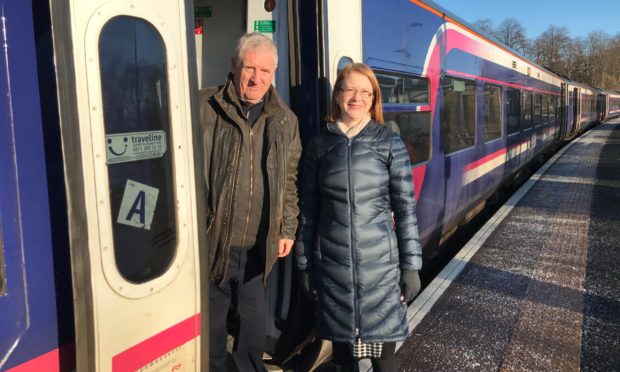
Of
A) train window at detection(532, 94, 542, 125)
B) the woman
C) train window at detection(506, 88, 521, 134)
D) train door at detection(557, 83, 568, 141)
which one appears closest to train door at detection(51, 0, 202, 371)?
the woman

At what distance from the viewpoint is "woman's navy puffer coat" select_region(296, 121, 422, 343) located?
226 centimetres

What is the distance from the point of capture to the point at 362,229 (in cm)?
227

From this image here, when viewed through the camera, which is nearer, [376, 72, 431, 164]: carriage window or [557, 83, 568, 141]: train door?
[376, 72, 431, 164]: carriage window

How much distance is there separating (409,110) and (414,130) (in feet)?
0.68

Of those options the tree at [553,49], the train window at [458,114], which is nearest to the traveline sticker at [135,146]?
the train window at [458,114]

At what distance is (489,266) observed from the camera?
4867 millimetres

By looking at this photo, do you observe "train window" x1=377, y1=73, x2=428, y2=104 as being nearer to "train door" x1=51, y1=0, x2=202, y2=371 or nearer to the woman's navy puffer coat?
the woman's navy puffer coat

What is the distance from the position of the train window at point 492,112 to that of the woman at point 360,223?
4.38 metres

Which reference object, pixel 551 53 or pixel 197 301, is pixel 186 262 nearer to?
pixel 197 301

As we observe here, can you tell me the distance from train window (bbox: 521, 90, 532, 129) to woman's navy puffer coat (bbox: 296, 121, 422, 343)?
7.81 metres

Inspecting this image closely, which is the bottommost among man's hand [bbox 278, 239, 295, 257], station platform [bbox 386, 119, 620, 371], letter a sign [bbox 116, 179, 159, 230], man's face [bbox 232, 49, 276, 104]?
station platform [bbox 386, 119, 620, 371]

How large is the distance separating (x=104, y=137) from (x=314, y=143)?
41.1 inches

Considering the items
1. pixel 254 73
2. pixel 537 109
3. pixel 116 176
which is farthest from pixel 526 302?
pixel 537 109

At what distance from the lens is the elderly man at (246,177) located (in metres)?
2.17
